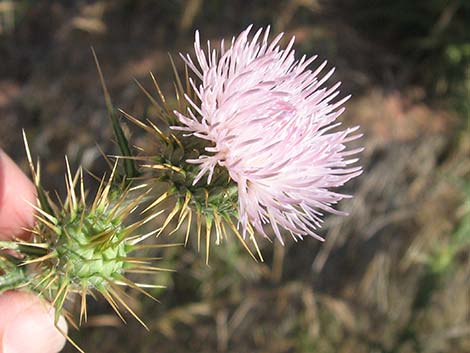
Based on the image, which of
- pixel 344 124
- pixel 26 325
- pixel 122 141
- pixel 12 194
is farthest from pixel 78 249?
pixel 344 124

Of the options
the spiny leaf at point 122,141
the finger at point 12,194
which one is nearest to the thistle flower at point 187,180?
the spiny leaf at point 122,141

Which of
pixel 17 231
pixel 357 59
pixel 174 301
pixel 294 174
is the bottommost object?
pixel 174 301

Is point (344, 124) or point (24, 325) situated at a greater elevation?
point (344, 124)

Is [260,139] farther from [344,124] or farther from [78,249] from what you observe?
[344,124]

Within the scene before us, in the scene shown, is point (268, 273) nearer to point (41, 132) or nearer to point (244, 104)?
point (41, 132)

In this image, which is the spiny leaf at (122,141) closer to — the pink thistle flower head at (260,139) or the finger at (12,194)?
the pink thistle flower head at (260,139)

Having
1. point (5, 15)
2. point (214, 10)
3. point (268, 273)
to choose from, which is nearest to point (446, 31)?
point (214, 10)
